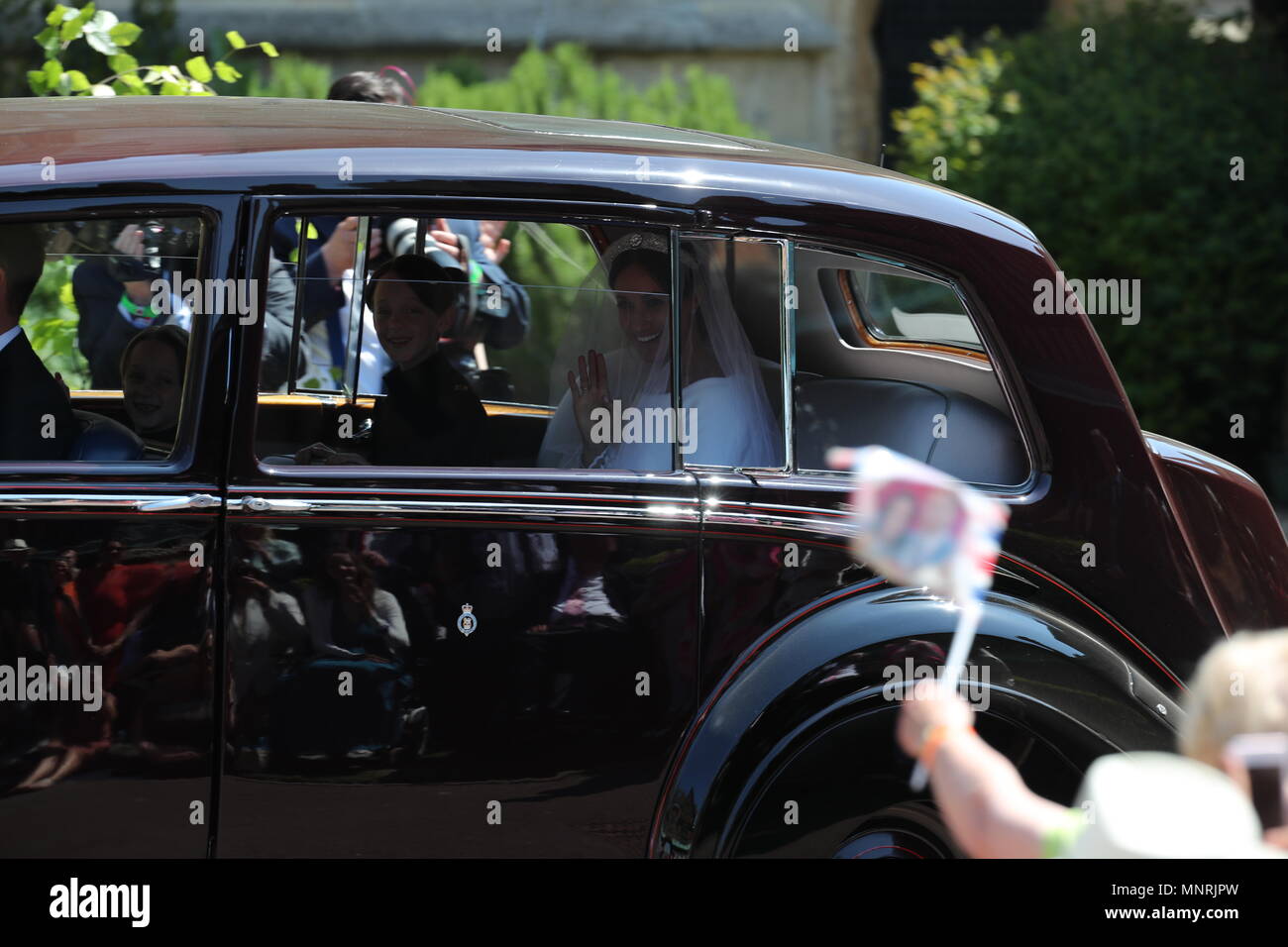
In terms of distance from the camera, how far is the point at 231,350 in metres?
2.68

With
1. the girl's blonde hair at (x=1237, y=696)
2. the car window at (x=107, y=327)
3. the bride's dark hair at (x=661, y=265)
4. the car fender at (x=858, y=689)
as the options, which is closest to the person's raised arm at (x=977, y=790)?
the girl's blonde hair at (x=1237, y=696)

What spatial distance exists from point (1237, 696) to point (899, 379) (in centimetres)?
168

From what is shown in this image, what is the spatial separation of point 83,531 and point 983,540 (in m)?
1.65

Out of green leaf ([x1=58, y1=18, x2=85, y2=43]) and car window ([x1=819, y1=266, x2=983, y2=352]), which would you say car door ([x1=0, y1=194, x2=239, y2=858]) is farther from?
green leaf ([x1=58, y1=18, x2=85, y2=43])

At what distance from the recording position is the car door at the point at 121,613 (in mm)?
2588

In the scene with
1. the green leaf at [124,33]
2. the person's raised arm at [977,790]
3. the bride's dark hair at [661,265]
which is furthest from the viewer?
the green leaf at [124,33]

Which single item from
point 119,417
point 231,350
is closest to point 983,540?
point 231,350

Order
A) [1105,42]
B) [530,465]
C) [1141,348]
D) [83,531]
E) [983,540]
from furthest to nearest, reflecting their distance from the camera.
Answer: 1. [1105,42]
2. [1141,348]
3. [530,465]
4. [83,531]
5. [983,540]

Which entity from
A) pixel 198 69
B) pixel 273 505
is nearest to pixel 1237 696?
pixel 273 505

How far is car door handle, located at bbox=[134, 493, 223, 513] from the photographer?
262 cm

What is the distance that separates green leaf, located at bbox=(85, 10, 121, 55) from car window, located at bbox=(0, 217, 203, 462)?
175cm

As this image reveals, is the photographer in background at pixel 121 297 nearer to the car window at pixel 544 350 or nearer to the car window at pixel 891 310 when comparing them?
the car window at pixel 544 350

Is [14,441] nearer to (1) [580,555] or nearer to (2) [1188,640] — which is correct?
(1) [580,555]

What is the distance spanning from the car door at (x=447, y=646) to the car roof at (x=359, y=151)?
3.8 inches
